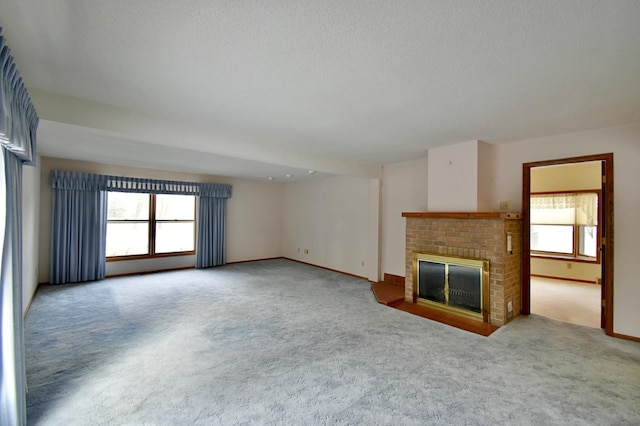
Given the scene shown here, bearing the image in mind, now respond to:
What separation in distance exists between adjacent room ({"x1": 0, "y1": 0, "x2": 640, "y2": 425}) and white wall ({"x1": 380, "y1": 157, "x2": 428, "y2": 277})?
0.04m

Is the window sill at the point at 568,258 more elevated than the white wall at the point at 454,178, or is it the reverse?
the white wall at the point at 454,178

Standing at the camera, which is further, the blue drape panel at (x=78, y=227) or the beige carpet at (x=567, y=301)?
the blue drape panel at (x=78, y=227)

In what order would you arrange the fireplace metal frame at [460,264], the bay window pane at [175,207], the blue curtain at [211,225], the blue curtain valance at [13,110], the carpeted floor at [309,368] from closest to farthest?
the blue curtain valance at [13,110] → the carpeted floor at [309,368] → the fireplace metal frame at [460,264] → the bay window pane at [175,207] → the blue curtain at [211,225]

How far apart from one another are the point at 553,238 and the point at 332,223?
481cm

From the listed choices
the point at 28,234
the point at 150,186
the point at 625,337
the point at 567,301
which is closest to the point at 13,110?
the point at 28,234

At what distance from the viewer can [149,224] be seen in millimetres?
6090

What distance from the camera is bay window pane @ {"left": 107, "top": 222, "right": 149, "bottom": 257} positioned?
224 inches

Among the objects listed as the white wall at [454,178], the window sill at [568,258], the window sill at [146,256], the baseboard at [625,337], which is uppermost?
the white wall at [454,178]

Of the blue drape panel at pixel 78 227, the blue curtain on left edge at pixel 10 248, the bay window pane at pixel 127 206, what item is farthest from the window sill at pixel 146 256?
the blue curtain on left edge at pixel 10 248

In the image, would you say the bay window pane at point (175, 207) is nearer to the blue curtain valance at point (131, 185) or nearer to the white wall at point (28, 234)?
the blue curtain valance at point (131, 185)

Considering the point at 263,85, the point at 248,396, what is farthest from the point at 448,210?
the point at 248,396

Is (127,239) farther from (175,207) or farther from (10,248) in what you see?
(10,248)

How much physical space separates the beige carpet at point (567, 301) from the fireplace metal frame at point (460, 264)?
98cm

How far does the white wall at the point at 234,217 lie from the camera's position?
496cm
